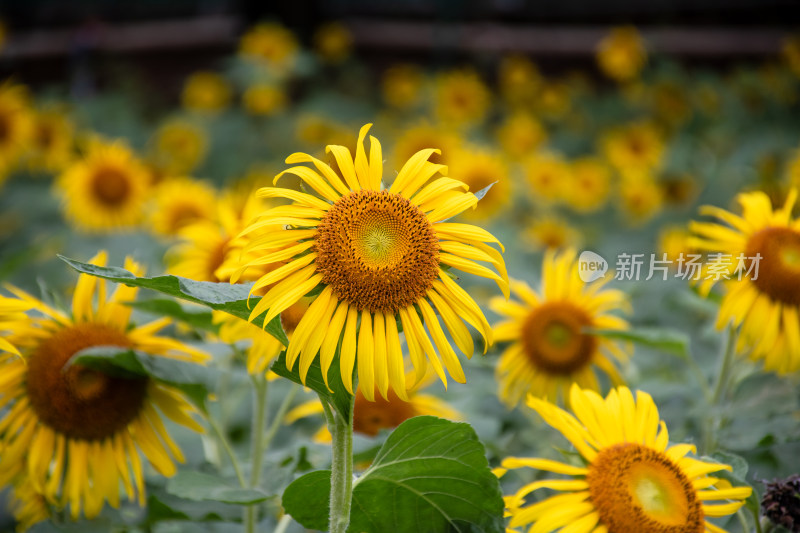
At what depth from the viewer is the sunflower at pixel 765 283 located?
1250mm

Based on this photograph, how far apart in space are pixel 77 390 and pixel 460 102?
331 centimetres

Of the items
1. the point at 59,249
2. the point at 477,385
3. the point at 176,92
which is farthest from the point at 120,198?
the point at 176,92

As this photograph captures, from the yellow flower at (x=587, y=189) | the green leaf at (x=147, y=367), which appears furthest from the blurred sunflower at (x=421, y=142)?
the green leaf at (x=147, y=367)

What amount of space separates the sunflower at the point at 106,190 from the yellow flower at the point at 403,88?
223cm

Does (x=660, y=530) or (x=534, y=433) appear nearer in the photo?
(x=660, y=530)

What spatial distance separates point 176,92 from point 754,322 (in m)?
5.16

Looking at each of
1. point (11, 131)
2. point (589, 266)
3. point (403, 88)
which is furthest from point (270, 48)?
point (589, 266)

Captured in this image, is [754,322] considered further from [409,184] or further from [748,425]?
[409,184]

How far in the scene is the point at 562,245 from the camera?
2871 mm

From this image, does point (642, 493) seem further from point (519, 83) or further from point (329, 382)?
point (519, 83)

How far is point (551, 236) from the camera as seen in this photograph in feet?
9.66

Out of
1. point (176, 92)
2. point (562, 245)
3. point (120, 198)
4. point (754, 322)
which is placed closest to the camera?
point (754, 322)

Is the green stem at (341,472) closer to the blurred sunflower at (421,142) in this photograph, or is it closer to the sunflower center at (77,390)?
the sunflower center at (77,390)

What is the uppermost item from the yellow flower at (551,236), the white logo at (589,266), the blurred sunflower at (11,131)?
the blurred sunflower at (11,131)
